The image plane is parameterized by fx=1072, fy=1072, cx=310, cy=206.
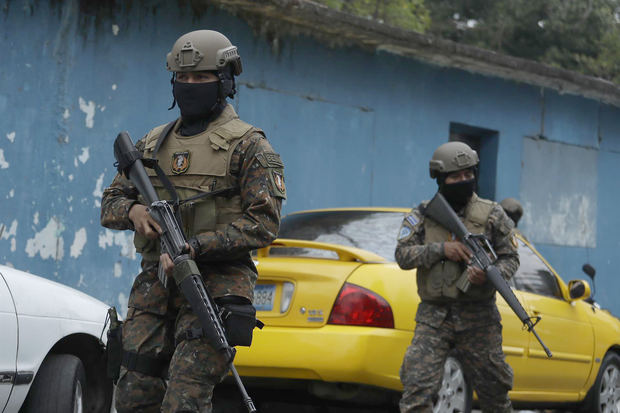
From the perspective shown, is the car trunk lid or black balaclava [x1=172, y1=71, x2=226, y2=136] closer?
black balaclava [x1=172, y1=71, x2=226, y2=136]

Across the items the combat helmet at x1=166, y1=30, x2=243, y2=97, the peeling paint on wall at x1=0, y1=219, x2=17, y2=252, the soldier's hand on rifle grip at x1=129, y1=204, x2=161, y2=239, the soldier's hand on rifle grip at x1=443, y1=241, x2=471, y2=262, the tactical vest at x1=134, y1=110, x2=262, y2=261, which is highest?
the combat helmet at x1=166, y1=30, x2=243, y2=97

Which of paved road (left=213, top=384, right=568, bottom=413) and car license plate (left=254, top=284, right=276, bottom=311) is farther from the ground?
car license plate (left=254, top=284, right=276, bottom=311)

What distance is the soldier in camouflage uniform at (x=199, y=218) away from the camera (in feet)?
12.7

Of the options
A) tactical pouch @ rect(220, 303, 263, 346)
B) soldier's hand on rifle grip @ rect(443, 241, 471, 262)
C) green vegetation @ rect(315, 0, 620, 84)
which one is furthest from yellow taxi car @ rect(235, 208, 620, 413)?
green vegetation @ rect(315, 0, 620, 84)

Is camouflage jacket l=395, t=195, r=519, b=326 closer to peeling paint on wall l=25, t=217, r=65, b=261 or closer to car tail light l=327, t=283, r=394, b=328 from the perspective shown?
car tail light l=327, t=283, r=394, b=328

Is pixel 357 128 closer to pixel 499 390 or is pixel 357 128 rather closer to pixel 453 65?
pixel 453 65

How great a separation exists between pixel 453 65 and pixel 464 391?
22.8ft

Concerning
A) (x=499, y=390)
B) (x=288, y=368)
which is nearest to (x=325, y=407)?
(x=288, y=368)

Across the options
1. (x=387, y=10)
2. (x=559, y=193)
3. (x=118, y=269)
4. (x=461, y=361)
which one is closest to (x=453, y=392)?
(x=461, y=361)

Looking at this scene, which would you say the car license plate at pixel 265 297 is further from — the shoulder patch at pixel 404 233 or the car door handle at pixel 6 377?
the car door handle at pixel 6 377

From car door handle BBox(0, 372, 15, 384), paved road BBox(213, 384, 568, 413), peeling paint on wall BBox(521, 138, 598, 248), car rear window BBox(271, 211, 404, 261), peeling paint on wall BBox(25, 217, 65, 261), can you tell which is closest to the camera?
car door handle BBox(0, 372, 15, 384)

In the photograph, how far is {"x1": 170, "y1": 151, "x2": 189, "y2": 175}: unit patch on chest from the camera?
A: 13.3 feet

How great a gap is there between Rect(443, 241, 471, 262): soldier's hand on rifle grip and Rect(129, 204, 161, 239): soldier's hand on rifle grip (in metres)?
2.43

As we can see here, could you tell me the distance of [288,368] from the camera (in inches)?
240
